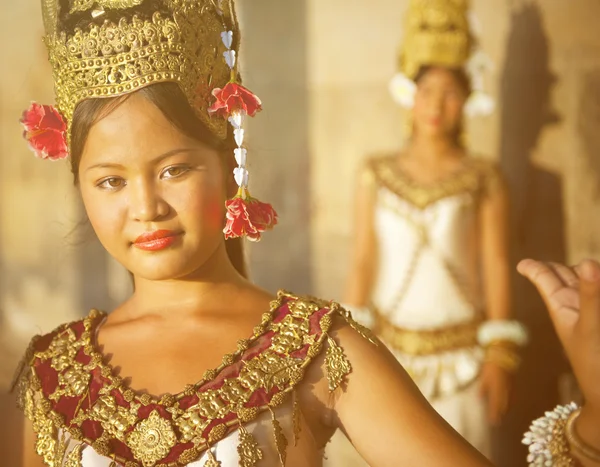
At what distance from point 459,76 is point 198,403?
2787mm

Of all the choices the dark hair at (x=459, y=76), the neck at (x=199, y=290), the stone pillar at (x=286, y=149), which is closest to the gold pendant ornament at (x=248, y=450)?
the neck at (x=199, y=290)

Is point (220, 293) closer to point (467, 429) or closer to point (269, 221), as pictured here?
point (269, 221)

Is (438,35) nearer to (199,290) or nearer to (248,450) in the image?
(199,290)

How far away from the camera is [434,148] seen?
388cm

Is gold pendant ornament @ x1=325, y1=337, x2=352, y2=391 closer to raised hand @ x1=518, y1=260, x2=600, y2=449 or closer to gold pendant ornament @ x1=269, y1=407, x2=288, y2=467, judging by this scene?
gold pendant ornament @ x1=269, y1=407, x2=288, y2=467

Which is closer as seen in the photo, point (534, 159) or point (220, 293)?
point (220, 293)

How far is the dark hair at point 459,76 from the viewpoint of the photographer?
384 cm

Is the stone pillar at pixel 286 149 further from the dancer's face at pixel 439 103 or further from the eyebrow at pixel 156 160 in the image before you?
the eyebrow at pixel 156 160

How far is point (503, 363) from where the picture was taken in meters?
3.49

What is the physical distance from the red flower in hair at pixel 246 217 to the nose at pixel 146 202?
11cm

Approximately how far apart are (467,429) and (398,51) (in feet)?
5.96

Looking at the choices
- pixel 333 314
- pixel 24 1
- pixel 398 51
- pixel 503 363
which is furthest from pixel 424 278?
pixel 333 314

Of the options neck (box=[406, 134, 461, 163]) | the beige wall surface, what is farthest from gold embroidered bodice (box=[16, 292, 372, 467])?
neck (box=[406, 134, 461, 163])

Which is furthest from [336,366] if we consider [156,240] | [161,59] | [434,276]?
[434,276]
